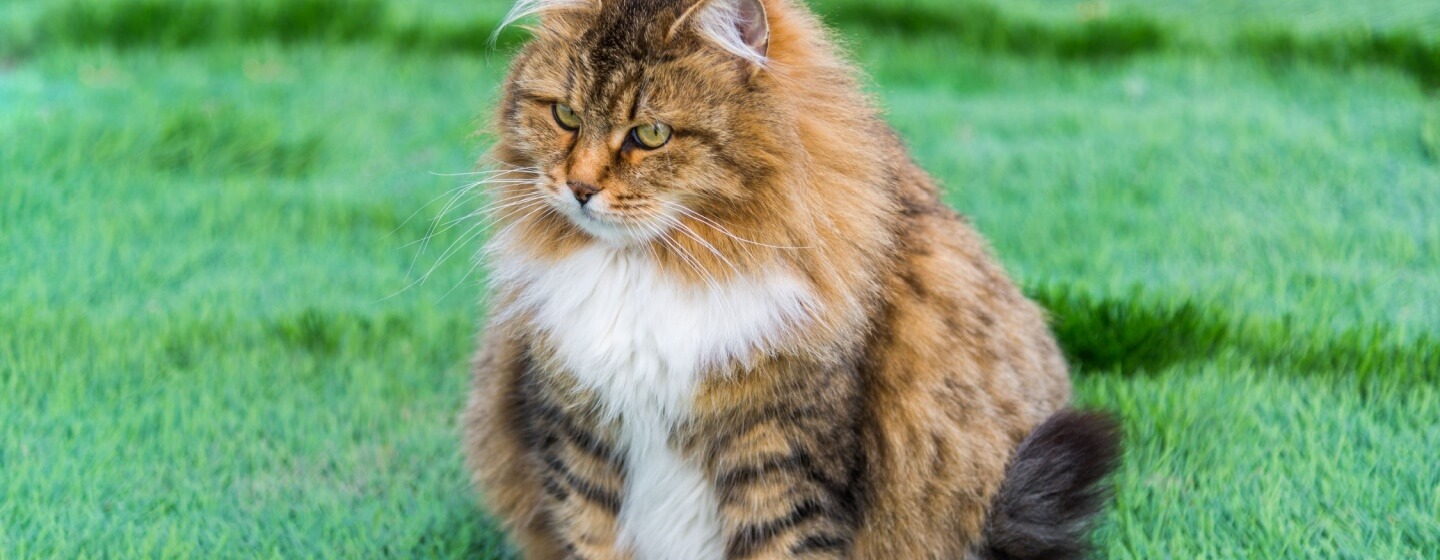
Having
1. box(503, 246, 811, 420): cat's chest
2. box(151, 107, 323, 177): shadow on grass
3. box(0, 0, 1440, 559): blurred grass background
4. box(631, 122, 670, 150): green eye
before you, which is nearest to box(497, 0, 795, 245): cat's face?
box(631, 122, 670, 150): green eye

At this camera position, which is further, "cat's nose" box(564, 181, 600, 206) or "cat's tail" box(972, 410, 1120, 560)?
"cat's tail" box(972, 410, 1120, 560)

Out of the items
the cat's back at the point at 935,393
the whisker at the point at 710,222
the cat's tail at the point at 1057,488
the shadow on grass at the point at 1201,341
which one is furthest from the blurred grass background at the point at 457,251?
the whisker at the point at 710,222

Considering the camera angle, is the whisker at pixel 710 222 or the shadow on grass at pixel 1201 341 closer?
the whisker at pixel 710 222

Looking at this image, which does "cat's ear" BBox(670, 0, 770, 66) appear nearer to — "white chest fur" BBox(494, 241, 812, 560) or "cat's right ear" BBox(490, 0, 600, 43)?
"cat's right ear" BBox(490, 0, 600, 43)

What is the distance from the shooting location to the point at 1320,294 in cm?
384

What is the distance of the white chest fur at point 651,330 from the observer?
234 centimetres

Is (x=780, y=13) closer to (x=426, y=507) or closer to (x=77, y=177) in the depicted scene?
(x=426, y=507)

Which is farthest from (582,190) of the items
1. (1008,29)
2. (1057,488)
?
(1008,29)

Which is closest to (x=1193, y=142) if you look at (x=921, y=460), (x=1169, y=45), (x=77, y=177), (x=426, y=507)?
(x=1169, y=45)

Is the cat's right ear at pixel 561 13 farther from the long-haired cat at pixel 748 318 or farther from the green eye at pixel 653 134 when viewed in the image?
the green eye at pixel 653 134

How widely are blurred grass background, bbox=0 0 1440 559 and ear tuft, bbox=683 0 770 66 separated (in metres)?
0.49

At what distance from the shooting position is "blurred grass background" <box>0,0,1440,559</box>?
302cm

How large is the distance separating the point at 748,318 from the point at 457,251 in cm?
257

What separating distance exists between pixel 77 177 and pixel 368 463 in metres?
2.32
